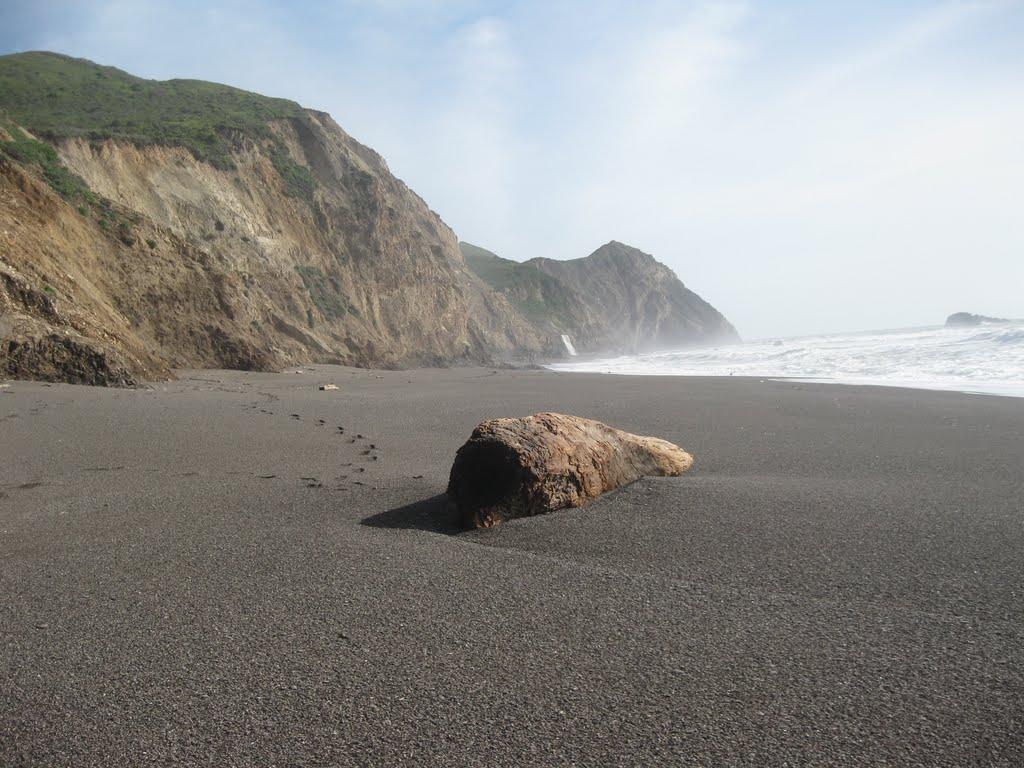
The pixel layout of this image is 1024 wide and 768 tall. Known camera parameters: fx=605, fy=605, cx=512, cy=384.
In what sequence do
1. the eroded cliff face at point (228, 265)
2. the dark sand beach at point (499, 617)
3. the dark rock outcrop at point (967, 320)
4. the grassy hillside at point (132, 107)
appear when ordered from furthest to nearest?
the dark rock outcrop at point (967, 320)
the grassy hillside at point (132, 107)
the eroded cliff face at point (228, 265)
the dark sand beach at point (499, 617)

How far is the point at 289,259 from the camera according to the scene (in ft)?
69.8

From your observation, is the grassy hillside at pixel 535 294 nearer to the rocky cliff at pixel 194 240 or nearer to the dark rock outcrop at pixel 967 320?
the rocky cliff at pixel 194 240

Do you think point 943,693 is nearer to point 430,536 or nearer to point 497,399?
point 430,536

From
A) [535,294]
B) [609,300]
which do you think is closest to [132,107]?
[535,294]

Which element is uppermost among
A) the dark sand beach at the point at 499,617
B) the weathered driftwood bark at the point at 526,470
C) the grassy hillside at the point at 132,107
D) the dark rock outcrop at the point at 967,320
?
the grassy hillside at the point at 132,107

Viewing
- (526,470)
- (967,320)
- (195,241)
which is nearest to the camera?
(526,470)

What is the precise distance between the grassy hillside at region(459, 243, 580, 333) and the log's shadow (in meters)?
49.1

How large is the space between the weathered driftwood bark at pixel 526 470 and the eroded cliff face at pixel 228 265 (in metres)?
7.05

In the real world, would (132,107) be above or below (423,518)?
above

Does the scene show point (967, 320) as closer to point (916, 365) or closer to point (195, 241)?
point (916, 365)

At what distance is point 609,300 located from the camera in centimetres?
7394

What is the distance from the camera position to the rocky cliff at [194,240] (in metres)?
9.14

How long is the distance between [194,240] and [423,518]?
17.3 m

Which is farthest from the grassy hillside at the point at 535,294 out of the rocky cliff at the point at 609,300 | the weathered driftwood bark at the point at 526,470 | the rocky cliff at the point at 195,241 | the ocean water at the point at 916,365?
the weathered driftwood bark at the point at 526,470
